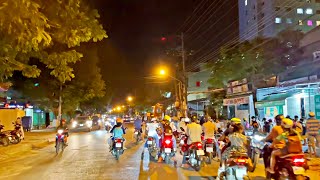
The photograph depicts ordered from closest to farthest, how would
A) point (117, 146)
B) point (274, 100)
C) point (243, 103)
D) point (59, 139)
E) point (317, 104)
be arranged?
point (117, 146)
point (59, 139)
point (317, 104)
point (274, 100)
point (243, 103)

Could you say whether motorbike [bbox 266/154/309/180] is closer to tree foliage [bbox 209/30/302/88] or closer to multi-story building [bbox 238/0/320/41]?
tree foliage [bbox 209/30/302/88]

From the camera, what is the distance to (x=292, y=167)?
26.5ft

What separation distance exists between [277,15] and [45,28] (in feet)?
262

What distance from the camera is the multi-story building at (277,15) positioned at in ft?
287

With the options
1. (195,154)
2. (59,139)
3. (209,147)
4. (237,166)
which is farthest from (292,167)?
(59,139)

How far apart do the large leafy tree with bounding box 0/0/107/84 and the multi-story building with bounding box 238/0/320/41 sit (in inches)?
2979

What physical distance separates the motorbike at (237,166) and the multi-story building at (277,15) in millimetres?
79333

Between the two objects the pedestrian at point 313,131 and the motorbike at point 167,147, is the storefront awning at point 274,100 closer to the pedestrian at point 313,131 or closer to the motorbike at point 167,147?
the pedestrian at point 313,131

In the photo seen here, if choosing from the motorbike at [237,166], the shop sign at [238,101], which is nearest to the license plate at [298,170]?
the motorbike at [237,166]

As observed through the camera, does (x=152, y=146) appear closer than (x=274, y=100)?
Yes

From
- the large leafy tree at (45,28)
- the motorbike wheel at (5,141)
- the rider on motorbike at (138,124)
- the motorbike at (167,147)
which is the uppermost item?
the large leafy tree at (45,28)

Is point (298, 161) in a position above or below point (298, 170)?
above

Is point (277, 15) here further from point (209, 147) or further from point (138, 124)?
point (209, 147)

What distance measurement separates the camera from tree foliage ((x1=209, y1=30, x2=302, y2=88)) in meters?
35.2
